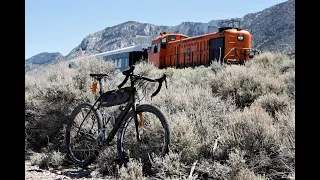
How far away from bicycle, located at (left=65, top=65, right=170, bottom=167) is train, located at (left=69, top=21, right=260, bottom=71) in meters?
10.2

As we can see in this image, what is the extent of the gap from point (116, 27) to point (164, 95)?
14878cm

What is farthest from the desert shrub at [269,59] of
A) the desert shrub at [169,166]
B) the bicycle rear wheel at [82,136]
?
the desert shrub at [169,166]

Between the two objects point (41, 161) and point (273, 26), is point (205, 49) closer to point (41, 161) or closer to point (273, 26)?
point (41, 161)

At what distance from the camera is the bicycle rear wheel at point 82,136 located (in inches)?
244

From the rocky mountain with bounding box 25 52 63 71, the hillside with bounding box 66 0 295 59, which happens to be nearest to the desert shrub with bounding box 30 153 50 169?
the hillside with bounding box 66 0 295 59

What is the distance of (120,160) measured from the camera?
543 centimetres

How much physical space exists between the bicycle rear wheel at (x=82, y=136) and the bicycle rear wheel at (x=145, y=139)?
1.95ft

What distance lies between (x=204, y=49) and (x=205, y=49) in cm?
8

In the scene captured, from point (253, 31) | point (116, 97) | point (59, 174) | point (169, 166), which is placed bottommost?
point (59, 174)

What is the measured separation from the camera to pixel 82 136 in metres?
6.40

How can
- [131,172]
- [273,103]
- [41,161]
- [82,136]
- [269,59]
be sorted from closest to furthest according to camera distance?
[131,172] < [82,136] < [41,161] < [273,103] < [269,59]

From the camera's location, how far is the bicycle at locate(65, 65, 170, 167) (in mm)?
5289

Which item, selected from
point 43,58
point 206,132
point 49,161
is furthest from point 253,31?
point 43,58
